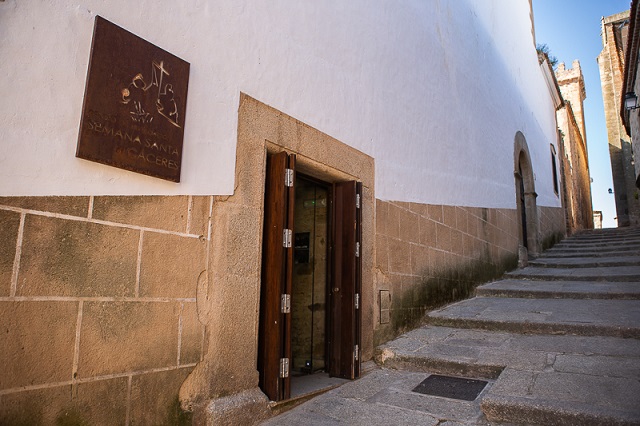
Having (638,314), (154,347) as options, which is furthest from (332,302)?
(638,314)

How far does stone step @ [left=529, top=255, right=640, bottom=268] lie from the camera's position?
21.5ft

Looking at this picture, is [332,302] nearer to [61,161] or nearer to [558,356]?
[558,356]

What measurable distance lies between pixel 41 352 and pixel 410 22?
4.82m

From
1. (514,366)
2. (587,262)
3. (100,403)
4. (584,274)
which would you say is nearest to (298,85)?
(100,403)

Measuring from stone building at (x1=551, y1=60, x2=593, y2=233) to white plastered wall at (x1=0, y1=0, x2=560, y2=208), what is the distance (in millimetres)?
→ 6858

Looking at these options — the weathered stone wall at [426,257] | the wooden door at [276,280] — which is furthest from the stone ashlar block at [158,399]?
the weathered stone wall at [426,257]

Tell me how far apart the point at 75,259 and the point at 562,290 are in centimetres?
532

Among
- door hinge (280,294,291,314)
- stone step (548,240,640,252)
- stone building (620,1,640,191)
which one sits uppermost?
stone building (620,1,640,191)

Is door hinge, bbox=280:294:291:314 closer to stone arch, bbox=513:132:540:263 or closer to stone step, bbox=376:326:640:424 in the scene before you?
stone step, bbox=376:326:640:424

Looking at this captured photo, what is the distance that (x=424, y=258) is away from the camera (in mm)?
4668

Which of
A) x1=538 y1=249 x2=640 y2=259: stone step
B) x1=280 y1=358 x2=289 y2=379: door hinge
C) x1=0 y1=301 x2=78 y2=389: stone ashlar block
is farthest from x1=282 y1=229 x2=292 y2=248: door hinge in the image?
x1=538 y1=249 x2=640 y2=259: stone step

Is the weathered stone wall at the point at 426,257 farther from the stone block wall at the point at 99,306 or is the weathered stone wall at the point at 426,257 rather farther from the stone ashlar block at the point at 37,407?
the stone ashlar block at the point at 37,407

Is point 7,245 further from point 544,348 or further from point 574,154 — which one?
point 574,154

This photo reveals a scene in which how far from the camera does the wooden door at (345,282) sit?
3.42 m
